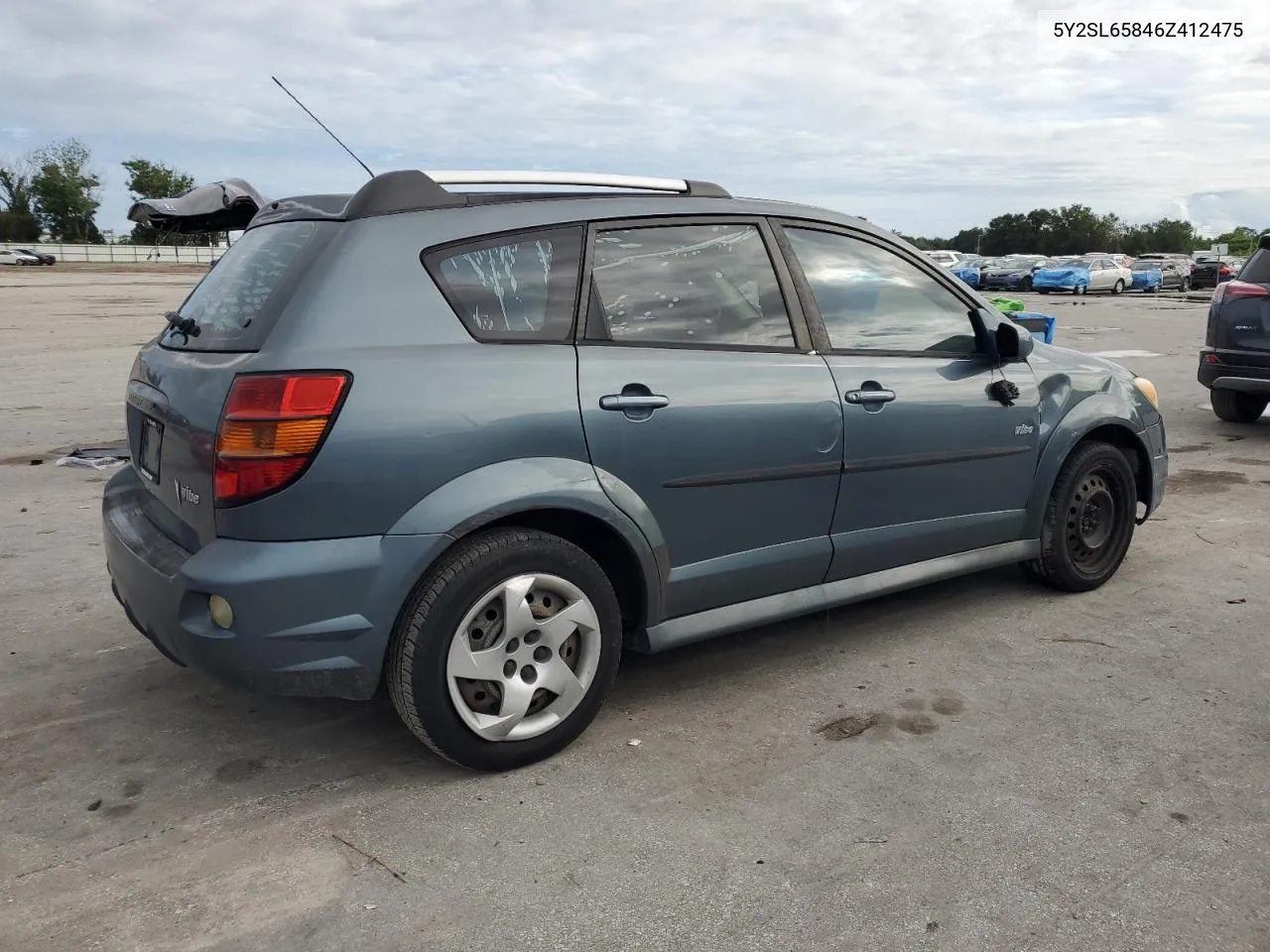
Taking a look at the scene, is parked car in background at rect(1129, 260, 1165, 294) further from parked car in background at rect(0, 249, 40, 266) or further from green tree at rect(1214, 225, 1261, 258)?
parked car in background at rect(0, 249, 40, 266)

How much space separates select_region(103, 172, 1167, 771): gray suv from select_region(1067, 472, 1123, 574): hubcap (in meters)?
0.70

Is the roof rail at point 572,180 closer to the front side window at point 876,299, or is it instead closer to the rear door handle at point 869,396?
the front side window at point 876,299

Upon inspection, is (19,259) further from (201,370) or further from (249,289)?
(201,370)

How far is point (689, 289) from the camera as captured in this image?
3.53 metres

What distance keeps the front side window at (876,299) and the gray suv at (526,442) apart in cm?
2

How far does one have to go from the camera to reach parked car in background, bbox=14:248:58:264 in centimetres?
7314

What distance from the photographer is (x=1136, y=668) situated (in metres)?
3.95

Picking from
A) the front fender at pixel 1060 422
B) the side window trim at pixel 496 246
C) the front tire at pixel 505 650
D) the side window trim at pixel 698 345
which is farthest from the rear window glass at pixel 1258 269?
the front tire at pixel 505 650

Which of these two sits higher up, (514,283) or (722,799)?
(514,283)

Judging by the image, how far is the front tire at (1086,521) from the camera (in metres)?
4.59

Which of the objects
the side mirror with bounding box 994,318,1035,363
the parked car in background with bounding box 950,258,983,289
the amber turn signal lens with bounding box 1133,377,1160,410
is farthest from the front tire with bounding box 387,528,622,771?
the parked car in background with bounding box 950,258,983,289

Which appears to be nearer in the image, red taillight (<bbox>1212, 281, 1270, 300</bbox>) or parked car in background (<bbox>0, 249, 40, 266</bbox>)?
red taillight (<bbox>1212, 281, 1270, 300</bbox>)

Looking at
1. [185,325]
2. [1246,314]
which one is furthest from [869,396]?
[1246,314]

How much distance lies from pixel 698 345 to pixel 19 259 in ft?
265
